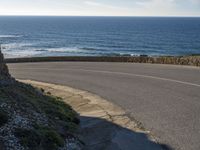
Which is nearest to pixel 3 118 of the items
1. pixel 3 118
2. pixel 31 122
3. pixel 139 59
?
pixel 3 118

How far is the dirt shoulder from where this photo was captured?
9.91m

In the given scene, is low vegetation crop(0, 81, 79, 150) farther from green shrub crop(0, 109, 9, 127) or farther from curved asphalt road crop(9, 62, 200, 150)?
curved asphalt road crop(9, 62, 200, 150)

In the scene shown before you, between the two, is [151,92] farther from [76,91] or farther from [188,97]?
[76,91]

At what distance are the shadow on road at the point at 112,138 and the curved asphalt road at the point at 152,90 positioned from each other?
455mm

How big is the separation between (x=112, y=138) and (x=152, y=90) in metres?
6.75

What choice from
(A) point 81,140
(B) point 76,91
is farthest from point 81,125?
(B) point 76,91

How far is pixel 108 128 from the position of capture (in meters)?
11.3

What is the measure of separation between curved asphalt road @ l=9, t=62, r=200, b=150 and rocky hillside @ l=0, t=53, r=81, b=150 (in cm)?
226

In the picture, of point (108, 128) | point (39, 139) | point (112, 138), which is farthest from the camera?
point (108, 128)

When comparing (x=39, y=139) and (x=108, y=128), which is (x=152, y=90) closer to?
(x=108, y=128)

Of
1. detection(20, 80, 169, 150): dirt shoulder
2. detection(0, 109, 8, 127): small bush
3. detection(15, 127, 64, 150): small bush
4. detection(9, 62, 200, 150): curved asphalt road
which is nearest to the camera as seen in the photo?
detection(15, 127, 64, 150): small bush

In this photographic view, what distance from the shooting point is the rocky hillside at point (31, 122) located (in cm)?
863

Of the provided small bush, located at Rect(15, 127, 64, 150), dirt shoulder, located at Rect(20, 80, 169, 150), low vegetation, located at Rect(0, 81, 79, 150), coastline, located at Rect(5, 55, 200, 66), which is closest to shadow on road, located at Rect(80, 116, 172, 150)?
dirt shoulder, located at Rect(20, 80, 169, 150)

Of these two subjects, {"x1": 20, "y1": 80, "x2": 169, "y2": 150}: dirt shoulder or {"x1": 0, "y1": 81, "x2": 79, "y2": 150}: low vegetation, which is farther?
{"x1": 20, "y1": 80, "x2": 169, "y2": 150}: dirt shoulder
